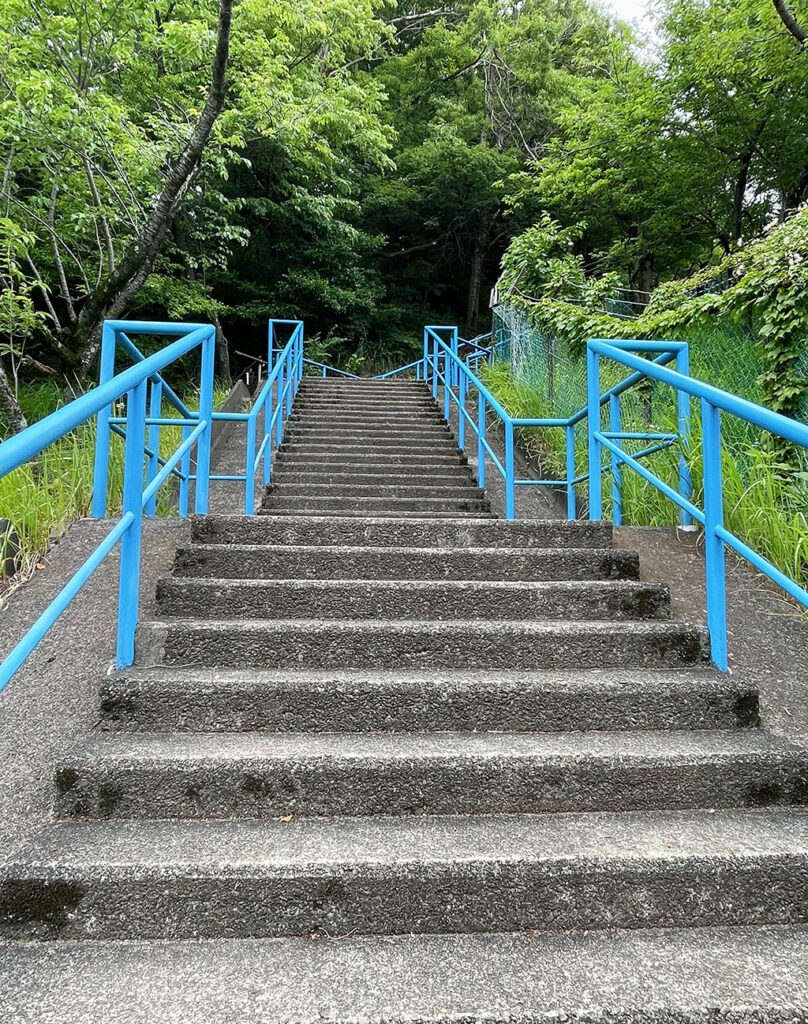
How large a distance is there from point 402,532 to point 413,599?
556mm

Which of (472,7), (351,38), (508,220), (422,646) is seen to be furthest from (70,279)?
(472,7)

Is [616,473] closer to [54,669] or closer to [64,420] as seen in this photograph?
[64,420]

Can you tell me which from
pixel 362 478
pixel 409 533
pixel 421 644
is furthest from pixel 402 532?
pixel 362 478

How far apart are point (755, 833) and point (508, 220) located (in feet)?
50.8

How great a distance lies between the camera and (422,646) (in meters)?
1.85

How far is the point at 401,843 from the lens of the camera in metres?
1.28

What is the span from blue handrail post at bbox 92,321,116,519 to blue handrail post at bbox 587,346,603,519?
88.1 inches

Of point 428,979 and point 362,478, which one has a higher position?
point 362,478

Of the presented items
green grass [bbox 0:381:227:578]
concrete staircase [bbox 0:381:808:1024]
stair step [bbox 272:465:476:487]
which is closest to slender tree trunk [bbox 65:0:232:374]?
green grass [bbox 0:381:227:578]

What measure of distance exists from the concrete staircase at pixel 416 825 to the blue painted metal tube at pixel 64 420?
737mm

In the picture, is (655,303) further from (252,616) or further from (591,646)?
(252,616)

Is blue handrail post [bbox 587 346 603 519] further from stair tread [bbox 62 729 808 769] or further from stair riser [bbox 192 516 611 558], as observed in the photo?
stair tread [bbox 62 729 808 769]

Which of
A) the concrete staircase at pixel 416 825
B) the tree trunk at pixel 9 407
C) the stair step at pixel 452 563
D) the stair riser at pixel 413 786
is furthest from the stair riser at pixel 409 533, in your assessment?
the tree trunk at pixel 9 407

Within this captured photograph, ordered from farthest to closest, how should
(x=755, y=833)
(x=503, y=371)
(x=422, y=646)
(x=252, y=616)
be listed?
(x=503, y=371)
(x=252, y=616)
(x=422, y=646)
(x=755, y=833)
